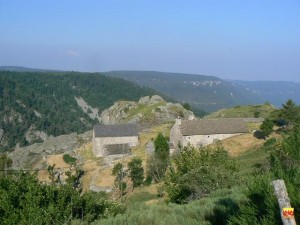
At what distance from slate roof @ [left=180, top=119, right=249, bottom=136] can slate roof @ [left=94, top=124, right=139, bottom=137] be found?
16.8 metres

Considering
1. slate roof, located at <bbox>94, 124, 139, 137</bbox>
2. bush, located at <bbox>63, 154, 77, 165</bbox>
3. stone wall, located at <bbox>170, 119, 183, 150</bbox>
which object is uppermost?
stone wall, located at <bbox>170, 119, 183, 150</bbox>

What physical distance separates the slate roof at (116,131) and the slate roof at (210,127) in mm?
16764

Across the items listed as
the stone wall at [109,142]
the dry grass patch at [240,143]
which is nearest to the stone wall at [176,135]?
the dry grass patch at [240,143]

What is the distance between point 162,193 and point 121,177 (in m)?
16.3

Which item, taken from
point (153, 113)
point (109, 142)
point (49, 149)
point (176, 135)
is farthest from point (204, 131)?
point (49, 149)

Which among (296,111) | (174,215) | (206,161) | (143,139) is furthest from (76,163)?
(174,215)

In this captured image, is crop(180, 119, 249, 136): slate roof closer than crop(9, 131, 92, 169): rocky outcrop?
Yes

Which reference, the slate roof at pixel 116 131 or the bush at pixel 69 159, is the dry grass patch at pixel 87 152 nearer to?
the bush at pixel 69 159

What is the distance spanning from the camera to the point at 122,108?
449ft

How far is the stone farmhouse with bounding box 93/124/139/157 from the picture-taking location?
76.5 m

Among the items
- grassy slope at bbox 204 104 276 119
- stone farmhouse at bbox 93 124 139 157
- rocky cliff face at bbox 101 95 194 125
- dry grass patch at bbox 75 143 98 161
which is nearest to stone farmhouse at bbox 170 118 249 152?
stone farmhouse at bbox 93 124 139 157

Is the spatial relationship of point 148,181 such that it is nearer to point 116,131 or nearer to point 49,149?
point 116,131

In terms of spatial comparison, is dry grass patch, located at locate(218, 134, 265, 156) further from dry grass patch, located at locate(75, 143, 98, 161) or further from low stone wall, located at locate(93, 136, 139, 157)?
dry grass patch, located at locate(75, 143, 98, 161)

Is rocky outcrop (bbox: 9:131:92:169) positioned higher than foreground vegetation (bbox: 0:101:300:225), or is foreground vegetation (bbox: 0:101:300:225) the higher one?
foreground vegetation (bbox: 0:101:300:225)
